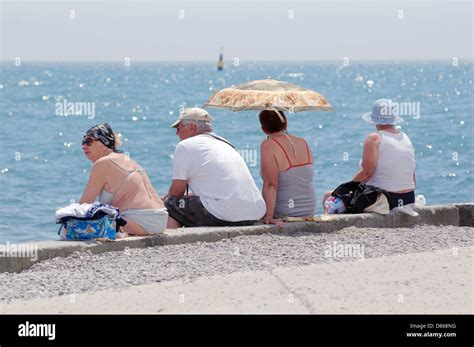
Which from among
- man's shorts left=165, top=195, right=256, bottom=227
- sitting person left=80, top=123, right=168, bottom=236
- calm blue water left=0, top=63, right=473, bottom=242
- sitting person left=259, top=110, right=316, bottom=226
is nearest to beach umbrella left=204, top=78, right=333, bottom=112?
sitting person left=259, top=110, right=316, bottom=226

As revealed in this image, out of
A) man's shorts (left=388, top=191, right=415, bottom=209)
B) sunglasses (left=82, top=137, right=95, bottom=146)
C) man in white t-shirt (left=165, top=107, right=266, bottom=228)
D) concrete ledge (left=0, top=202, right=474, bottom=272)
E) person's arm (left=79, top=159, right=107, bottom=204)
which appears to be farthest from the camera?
man's shorts (left=388, top=191, right=415, bottom=209)

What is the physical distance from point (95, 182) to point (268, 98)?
1871 millimetres

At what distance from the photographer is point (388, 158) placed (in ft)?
29.6

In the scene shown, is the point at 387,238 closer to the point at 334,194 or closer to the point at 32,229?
the point at 334,194

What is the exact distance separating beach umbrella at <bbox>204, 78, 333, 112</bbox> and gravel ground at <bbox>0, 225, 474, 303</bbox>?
1167mm

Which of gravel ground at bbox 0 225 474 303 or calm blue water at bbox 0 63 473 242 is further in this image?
calm blue water at bbox 0 63 473 242

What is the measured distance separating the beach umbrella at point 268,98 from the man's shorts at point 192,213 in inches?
37.8

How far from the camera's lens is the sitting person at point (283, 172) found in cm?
852

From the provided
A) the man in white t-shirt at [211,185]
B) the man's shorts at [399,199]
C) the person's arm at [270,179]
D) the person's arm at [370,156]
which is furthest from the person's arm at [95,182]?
the man's shorts at [399,199]

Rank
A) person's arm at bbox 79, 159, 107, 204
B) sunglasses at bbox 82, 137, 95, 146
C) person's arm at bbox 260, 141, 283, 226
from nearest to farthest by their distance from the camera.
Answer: person's arm at bbox 79, 159, 107, 204 < sunglasses at bbox 82, 137, 95, 146 < person's arm at bbox 260, 141, 283, 226

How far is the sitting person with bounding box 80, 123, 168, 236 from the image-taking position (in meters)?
7.75

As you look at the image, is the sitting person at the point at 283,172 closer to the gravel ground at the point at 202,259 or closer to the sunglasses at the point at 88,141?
the gravel ground at the point at 202,259

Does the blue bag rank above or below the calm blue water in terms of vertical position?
above

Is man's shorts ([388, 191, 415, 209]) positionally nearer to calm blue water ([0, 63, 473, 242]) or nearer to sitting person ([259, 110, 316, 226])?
sitting person ([259, 110, 316, 226])
